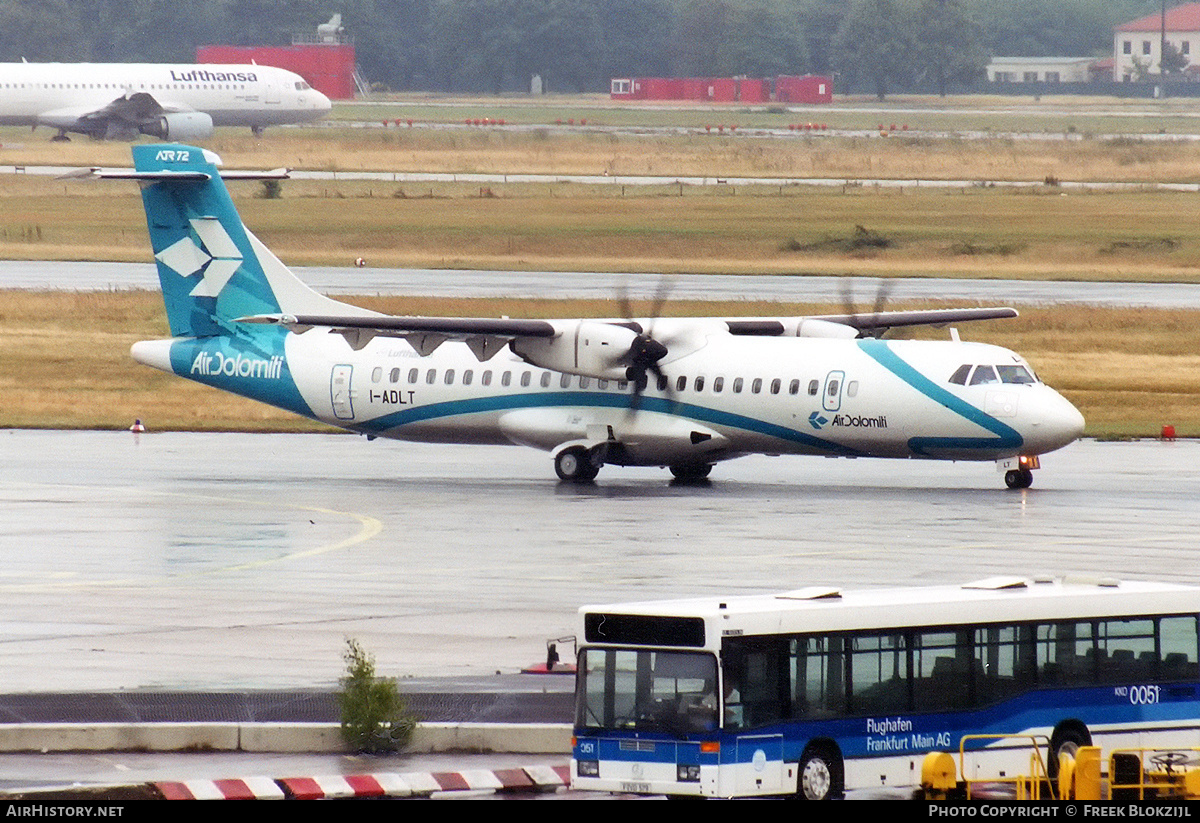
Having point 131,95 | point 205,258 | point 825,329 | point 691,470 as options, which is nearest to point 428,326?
point 691,470

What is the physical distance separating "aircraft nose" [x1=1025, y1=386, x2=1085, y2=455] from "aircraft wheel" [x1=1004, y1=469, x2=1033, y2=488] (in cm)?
140

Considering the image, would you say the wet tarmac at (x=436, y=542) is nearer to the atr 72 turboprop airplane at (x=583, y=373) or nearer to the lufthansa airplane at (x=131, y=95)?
the atr 72 turboprop airplane at (x=583, y=373)

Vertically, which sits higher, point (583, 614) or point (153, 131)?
point (153, 131)

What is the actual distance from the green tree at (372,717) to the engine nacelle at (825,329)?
24150 mm

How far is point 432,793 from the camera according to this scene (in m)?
16.6

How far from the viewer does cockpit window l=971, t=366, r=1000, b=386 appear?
36500 mm

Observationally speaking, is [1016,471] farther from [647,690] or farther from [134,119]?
[134,119]

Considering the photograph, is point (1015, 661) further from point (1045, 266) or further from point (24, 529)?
point (1045, 266)

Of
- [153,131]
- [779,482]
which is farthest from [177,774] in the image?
[153,131]

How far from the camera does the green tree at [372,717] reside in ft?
59.8

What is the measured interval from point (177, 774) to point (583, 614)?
3.83 metres

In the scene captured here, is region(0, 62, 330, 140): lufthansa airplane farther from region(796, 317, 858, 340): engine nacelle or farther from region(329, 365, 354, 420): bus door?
region(796, 317, 858, 340): engine nacelle

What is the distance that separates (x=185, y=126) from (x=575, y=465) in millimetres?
88273

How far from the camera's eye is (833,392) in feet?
122
